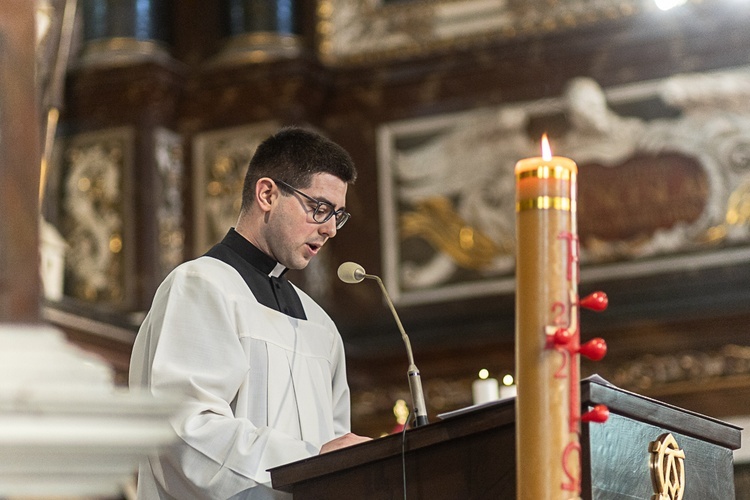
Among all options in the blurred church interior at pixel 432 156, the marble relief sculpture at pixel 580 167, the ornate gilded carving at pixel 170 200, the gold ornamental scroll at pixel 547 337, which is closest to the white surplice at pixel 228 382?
the gold ornamental scroll at pixel 547 337

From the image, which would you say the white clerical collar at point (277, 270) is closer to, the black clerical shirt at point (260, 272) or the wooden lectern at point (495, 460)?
the black clerical shirt at point (260, 272)

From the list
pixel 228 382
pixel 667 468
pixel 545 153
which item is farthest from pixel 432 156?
pixel 545 153

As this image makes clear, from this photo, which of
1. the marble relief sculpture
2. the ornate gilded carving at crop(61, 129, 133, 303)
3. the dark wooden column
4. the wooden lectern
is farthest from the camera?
the ornate gilded carving at crop(61, 129, 133, 303)

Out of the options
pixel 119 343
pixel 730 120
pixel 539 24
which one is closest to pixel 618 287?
pixel 730 120

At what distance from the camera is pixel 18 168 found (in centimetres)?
167

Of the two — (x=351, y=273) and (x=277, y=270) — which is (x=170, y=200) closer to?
(x=277, y=270)

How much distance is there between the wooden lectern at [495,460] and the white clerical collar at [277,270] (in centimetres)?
93

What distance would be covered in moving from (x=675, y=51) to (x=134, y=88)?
10.7 feet

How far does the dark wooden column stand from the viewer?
1.62 meters

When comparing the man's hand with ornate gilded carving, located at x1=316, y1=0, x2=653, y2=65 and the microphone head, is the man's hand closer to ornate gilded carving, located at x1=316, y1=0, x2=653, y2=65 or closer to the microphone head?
the microphone head

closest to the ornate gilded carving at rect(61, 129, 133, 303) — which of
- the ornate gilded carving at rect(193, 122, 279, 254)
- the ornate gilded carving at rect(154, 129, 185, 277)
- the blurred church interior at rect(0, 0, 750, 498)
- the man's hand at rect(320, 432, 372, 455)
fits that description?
the blurred church interior at rect(0, 0, 750, 498)

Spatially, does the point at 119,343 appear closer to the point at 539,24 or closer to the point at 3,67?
the point at 539,24

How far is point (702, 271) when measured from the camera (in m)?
7.79

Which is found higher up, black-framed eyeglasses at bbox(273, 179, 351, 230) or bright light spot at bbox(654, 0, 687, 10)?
bright light spot at bbox(654, 0, 687, 10)
